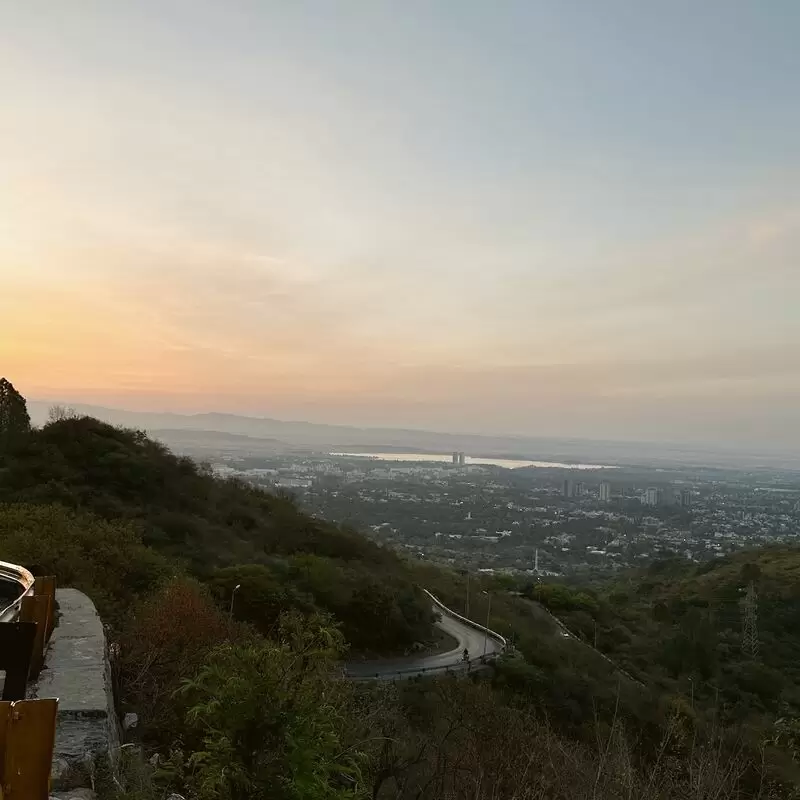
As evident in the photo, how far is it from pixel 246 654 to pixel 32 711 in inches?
68.0

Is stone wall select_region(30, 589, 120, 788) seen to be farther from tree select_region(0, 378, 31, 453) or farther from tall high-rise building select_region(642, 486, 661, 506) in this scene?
tall high-rise building select_region(642, 486, 661, 506)

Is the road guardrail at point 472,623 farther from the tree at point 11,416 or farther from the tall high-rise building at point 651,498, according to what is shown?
the tall high-rise building at point 651,498

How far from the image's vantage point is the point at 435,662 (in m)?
19.9

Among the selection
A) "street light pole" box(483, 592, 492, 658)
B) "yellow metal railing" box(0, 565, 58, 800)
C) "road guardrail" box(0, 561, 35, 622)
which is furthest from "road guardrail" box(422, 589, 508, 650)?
Result: "yellow metal railing" box(0, 565, 58, 800)

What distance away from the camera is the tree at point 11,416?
967 inches

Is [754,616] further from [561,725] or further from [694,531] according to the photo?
[694,531]

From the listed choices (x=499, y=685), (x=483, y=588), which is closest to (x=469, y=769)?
(x=499, y=685)

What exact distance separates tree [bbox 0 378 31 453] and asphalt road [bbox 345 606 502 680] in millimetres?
16079

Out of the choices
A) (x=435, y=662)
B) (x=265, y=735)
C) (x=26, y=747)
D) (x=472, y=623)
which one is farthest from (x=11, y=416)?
(x=26, y=747)

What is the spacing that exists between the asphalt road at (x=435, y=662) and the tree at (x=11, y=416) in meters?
16.1

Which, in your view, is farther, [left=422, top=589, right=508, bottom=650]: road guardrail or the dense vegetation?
[left=422, top=589, right=508, bottom=650]: road guardrail

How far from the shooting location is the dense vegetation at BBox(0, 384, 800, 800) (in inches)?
145

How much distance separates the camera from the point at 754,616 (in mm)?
29703

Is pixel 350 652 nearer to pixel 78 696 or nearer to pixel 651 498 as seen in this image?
pixel 78 696
